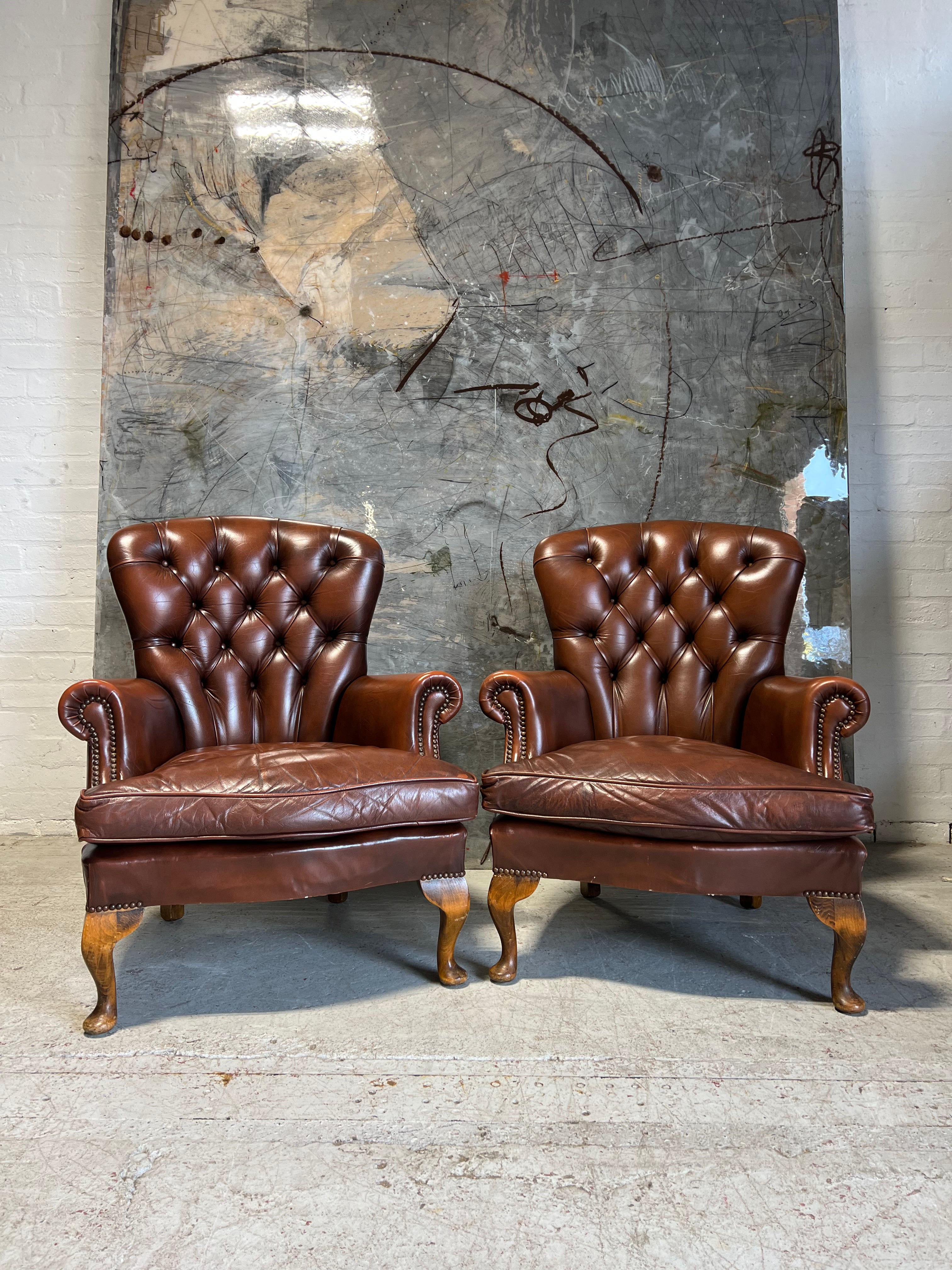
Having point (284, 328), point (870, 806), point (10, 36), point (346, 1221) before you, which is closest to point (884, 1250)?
point (346, 1221)

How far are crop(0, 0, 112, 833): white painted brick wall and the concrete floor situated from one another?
1.04 meters

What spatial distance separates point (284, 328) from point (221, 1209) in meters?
2.53

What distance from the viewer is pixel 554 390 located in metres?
2.86

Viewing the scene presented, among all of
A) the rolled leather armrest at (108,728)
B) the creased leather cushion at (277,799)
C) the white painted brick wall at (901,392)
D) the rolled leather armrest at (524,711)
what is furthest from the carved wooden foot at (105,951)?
the white painted brick wall at (901,392)

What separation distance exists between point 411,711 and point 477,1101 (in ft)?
2.78

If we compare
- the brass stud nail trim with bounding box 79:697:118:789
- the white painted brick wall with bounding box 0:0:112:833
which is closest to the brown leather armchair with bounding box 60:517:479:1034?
the brass stud nail trim with bounding box 79:697:118:789

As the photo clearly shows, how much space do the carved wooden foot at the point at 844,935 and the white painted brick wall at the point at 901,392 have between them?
1.45 meters

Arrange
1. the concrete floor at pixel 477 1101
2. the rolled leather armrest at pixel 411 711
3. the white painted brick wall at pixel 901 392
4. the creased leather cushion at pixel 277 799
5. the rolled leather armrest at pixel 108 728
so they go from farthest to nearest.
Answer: the white painted brick wall at pixel 901 392 < the rolled leather armrest at pixel 411 711 < the rolled leather armrest at pixel 108 728 < the creased leather cushion at pixel 277 799 < the concrete floor at pixel 477 1101

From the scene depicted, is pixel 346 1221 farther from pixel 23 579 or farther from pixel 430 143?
pixel 430 143

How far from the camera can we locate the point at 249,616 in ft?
7.72

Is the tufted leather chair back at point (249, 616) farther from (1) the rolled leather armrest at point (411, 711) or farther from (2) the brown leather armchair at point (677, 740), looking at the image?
(2) the brown leather armchair at point (677, 740)

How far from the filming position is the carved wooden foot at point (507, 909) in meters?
1.81

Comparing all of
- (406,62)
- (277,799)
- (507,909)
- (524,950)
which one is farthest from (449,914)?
(406,62)

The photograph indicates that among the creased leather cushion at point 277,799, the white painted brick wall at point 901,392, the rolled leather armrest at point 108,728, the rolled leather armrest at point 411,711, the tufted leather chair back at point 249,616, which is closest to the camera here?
the creased leather cushion at point 277,799
